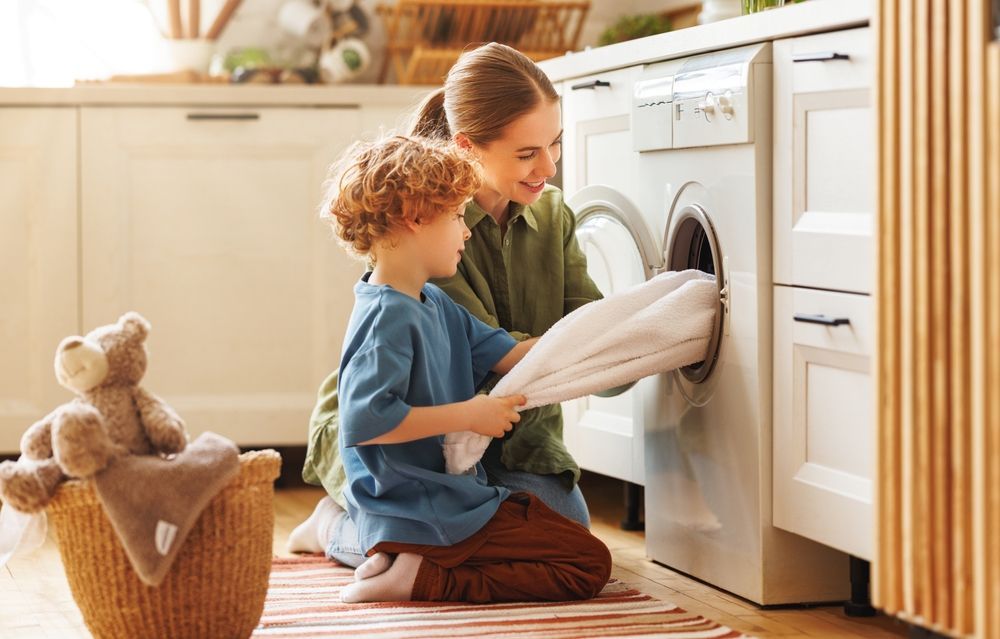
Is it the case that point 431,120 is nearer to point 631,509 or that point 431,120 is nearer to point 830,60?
point 830,60

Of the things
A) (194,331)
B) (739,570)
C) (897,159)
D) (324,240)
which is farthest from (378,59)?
(897,159)

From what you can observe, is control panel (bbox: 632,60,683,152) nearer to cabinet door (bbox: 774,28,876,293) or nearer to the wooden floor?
cabinet door (bbox: 774,28,876,293)

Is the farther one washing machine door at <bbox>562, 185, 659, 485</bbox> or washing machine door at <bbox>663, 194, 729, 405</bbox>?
washing machine door at <bbox>562, 185, 659, 485</bbox>

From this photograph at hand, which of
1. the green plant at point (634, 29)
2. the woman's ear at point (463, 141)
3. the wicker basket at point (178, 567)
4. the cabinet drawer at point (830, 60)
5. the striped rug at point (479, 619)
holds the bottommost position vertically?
the striped rug at point (479, 619)

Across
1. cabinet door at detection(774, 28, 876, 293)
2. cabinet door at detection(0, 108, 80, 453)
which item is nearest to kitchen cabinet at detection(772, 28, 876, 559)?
cabinet door at detection(774, 28, 876, 293)

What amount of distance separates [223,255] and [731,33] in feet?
4.62

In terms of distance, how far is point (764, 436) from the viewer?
71.5 inches

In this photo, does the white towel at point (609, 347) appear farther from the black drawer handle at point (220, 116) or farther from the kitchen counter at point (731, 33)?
the black drawer handle at point (220, 116)

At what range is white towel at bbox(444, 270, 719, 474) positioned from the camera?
185cm

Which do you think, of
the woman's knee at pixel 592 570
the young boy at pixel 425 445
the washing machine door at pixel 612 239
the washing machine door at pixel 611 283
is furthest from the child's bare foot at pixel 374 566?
the washing machine door at pixel 612 239

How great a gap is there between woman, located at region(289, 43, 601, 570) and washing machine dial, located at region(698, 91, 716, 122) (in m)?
0.25

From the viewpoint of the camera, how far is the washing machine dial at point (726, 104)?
1.83m

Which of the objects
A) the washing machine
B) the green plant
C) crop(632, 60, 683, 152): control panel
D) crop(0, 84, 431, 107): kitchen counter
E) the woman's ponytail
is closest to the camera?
the washing machine

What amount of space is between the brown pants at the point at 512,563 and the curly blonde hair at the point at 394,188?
1.38ft
